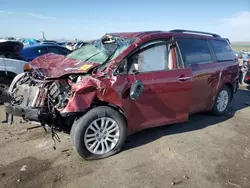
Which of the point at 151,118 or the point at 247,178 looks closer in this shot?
the point at 247,178

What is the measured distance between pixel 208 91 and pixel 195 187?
2.38 m

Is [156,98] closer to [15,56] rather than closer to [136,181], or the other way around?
[136,181]

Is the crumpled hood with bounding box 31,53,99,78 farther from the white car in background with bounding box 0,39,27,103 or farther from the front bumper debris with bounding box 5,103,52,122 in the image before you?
the white car in background with bounding box 0,39,27,103

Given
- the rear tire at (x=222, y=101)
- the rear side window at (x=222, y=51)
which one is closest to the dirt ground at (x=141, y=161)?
the rear tire at (x=222, y=101)

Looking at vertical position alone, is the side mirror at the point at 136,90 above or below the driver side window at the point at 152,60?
below

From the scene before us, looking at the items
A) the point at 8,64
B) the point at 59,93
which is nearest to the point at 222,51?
the point at 59,93

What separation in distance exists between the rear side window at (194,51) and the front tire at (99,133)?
1717mm

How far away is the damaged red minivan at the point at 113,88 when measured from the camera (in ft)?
10.7

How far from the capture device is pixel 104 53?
3.96m

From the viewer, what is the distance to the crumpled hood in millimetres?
3471

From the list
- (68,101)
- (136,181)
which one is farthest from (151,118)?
(68,101)

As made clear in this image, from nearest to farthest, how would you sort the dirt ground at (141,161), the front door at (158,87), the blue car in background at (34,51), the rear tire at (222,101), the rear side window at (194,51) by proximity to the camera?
the dirt ground at (141,161) < the front door at (158,87) < the rear side window at (194,51) < the rear tire at (222,101) < the blue car in background at (34,51)

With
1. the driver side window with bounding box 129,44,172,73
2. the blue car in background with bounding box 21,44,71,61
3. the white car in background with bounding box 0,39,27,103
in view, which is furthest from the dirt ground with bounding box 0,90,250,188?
the blue car in background with bounding box 21,44,71,61

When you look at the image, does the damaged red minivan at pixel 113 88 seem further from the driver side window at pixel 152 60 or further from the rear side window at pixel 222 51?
Result: the rear side window at pixel 222 51
